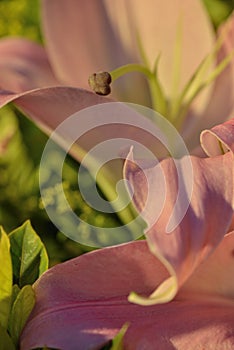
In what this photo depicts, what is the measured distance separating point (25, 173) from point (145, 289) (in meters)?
0.26

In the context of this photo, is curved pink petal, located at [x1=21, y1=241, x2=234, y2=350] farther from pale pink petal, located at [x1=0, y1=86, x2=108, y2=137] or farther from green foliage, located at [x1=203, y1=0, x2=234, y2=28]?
green foliage, located at [x1=203, y1=0, x2=234, y2=28]

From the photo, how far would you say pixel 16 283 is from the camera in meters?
0.39

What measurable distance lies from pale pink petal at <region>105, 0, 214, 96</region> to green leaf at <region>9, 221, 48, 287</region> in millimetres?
226

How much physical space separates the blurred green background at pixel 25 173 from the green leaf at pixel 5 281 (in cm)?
18

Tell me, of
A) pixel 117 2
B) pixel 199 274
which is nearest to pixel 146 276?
pixel 199 274

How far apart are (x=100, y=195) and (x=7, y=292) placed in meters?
0.18

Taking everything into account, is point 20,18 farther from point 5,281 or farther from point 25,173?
point 5,281

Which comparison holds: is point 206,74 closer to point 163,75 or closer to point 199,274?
point 163,75

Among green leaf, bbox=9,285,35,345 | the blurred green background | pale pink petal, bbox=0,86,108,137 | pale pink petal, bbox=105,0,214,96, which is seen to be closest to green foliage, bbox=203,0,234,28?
the blurred green background

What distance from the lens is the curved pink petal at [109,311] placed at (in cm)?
36

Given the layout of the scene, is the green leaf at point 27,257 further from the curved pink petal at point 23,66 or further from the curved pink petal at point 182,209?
the curved pink petal at point 23,66

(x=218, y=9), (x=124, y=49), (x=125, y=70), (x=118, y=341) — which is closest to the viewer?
(x=118, y=341)

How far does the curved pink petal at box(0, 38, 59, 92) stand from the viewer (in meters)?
0.55

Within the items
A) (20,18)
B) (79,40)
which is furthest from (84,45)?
Result: (20,18)
